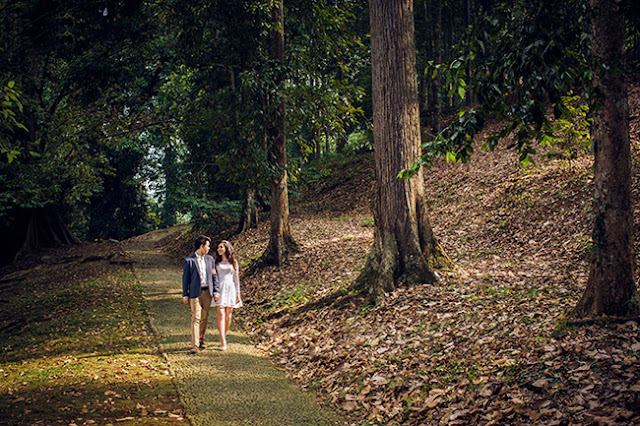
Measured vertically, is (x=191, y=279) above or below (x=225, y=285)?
above

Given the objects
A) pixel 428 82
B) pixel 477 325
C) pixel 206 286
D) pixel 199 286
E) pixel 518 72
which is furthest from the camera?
pixel 428 82

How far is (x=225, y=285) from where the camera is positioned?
8.77 metres

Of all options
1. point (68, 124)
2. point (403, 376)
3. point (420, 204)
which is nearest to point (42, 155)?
point (68, 124)

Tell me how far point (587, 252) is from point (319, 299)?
5.32 meters

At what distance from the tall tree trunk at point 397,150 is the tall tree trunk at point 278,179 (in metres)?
5.17

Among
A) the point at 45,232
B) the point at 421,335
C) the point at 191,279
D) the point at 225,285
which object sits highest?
the point at 45,232

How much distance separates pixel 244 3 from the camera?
13883mm

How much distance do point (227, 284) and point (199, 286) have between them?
56 centimetres

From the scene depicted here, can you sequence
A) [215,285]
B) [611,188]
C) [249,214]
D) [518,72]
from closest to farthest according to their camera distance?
1. [518,72]
2. [611,188]
3. [215,285]
4. [249,214]

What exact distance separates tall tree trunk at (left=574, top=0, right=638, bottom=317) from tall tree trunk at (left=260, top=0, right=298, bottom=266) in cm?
936

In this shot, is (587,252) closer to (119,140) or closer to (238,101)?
(238,101)

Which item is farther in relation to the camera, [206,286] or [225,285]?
[225,285]

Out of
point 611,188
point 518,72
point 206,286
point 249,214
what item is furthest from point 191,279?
point 249,214

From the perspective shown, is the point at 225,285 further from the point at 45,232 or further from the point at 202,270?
the point at 45,232
